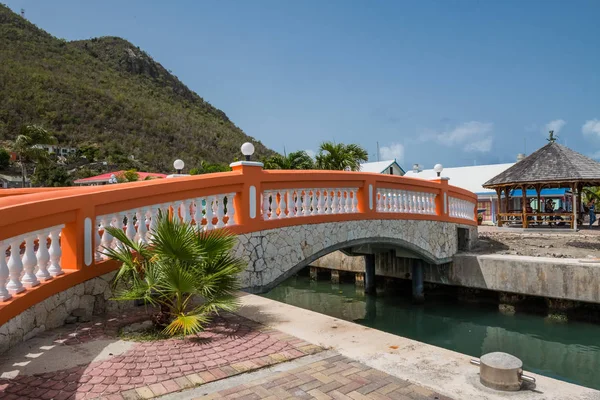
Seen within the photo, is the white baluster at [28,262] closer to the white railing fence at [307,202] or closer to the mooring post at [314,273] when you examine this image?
the white railing fence at [307,202]

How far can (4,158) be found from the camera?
42.2 m

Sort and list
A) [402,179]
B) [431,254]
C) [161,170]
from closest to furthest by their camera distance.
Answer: [402,179] < [431,254] < [161,170]

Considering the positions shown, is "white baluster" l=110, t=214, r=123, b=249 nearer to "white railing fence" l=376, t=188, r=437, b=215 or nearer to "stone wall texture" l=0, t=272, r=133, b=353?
"stone wall texture" l=0, t=272, r=133, b=353

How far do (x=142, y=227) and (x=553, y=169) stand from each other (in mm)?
19820

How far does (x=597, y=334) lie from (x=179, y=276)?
34.5ft

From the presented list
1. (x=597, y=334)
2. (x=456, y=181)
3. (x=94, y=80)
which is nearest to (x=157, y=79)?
(x=94, y=80)

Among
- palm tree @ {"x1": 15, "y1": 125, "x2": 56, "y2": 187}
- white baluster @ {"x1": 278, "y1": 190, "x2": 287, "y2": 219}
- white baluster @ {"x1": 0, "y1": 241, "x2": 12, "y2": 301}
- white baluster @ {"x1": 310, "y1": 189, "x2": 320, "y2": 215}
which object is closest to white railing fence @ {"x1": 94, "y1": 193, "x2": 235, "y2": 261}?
white baluster @ {"x1": 278, "y1": 190, "x2": 287, "y2": 219}

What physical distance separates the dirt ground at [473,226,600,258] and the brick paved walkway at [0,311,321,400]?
1141cm

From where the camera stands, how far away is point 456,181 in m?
36.4

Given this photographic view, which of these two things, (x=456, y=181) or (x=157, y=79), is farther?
(x=157, y=79)

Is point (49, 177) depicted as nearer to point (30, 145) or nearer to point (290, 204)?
point (30, 145)

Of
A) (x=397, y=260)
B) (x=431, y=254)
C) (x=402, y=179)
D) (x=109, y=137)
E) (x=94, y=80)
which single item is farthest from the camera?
(x=94, y=80)

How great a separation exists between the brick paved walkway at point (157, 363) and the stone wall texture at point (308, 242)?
8.72ft

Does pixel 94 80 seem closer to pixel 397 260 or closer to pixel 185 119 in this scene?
pixel 185 119
